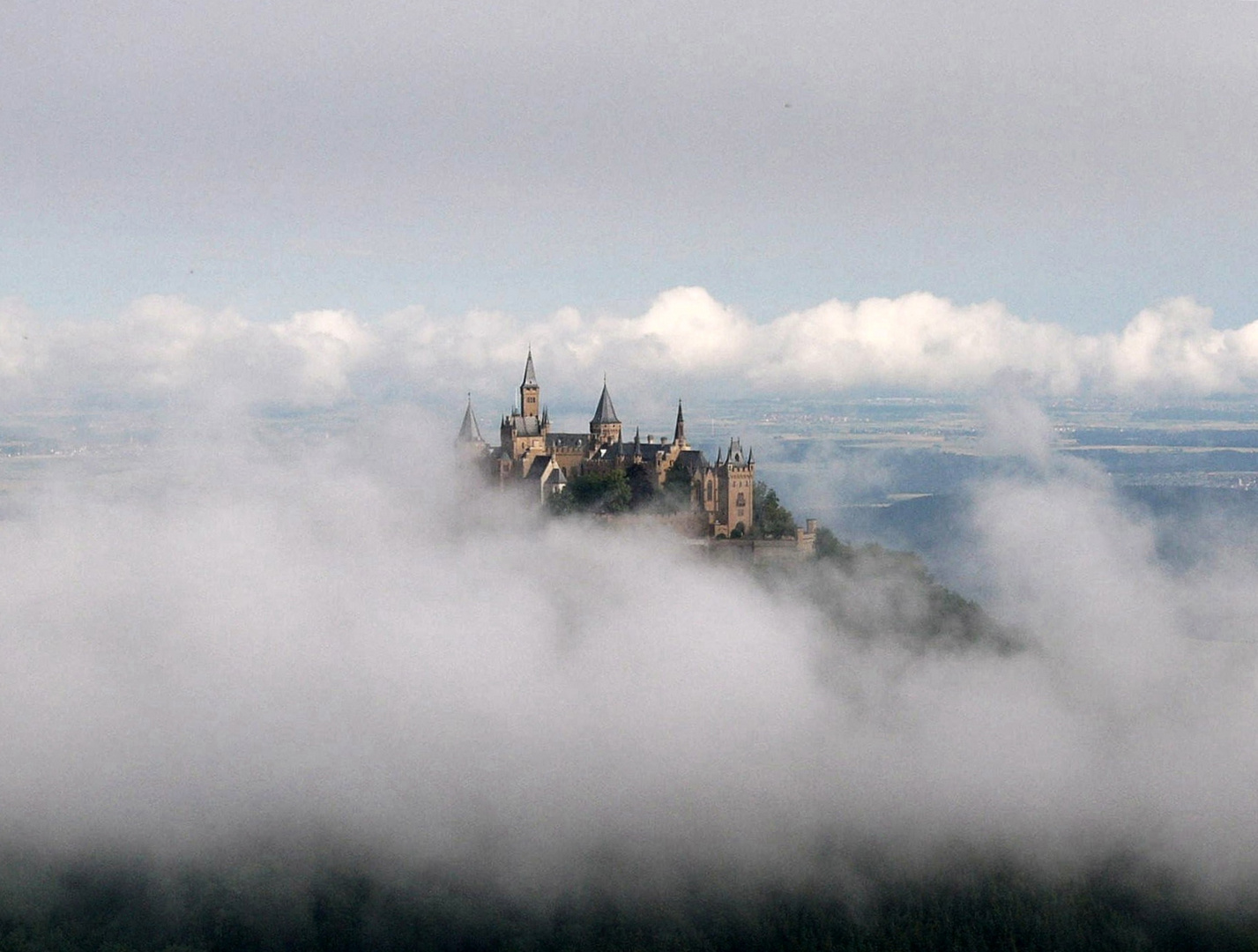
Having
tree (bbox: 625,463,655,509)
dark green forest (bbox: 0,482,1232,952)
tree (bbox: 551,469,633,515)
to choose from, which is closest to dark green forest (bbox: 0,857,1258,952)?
dark green forest (bbox: 0,482,1232,952)

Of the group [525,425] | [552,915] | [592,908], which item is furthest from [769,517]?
[552,915]

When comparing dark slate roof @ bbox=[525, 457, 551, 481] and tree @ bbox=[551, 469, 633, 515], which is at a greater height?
dark slate roof @ bbox=[525, 457, 551, 481]

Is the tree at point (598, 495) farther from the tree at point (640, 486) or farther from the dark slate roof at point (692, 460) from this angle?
the dark slate roof at point (692, 460)

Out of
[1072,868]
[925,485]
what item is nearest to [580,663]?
[1072,868]

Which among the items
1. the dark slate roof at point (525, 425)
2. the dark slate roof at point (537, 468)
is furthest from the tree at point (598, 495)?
the dark slate roof at point (525, 425)

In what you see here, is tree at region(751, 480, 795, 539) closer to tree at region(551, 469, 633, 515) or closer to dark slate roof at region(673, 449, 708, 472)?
dark slate roof at region(673, 449, 708, 472)

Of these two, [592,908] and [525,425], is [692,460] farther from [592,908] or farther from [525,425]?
[592,908]

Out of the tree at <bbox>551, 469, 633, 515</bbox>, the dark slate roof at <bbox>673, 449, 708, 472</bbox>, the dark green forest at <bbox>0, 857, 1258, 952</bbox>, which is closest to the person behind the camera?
the dark green forest at <bbox>0, 857, 1258, 952</bbox>

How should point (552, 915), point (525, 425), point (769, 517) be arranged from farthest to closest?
1. point (525, 425)
2. point (769, 517)
3. point (552, 915)
